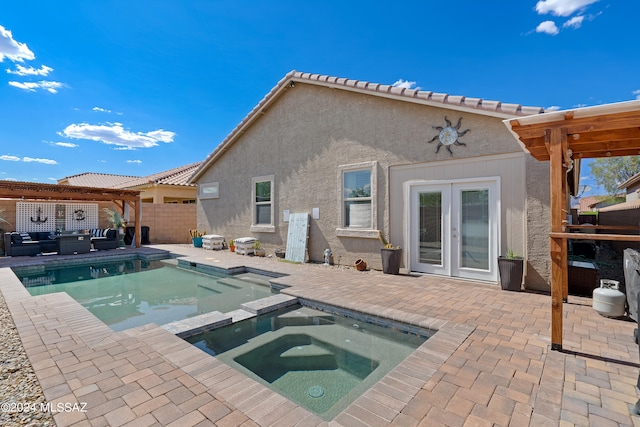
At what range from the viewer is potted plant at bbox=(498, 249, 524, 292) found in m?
6.59

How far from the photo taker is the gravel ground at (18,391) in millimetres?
2527

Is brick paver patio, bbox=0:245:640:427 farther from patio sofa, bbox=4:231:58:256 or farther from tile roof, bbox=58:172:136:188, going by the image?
tile roof, bbox=58:172:136:188

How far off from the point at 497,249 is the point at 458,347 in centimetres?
427

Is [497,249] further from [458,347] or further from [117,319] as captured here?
[117,319]

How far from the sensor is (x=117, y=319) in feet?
19.1

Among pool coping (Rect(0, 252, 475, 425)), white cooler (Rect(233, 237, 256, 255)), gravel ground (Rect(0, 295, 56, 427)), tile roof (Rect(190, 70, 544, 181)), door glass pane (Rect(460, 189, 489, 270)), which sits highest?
tile roof (Rect(190, 70, 544, 181))

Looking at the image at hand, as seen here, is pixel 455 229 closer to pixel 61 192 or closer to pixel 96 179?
pixel 61 192

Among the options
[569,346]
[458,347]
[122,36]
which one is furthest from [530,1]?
[122,36]

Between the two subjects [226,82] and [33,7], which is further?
[226,82]

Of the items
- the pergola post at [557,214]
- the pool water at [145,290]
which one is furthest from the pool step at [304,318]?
the pergola post at [557,214]

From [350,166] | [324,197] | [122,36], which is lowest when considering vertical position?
[324,197]

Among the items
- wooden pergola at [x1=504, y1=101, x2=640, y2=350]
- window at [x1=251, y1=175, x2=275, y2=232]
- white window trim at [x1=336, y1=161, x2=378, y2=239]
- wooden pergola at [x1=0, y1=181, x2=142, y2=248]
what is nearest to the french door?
white window trim at [x1=336, y1=161, x2=378, y2=239]

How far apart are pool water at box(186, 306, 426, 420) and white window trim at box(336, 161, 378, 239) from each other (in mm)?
4135

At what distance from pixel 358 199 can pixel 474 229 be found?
3.59 m
